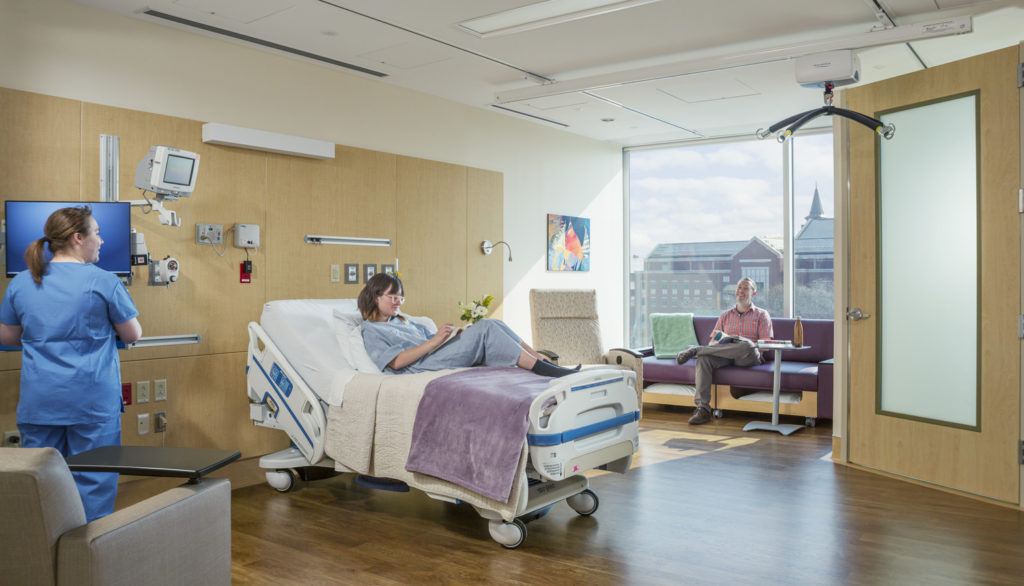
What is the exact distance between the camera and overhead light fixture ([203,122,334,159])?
4.18 metres

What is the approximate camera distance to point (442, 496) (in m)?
3.30

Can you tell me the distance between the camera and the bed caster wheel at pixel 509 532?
314cm

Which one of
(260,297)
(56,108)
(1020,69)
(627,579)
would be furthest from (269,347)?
(1020,69)

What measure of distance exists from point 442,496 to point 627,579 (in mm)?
886

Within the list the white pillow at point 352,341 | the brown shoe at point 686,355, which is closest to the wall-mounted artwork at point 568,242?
the brown shoe at point 686,355

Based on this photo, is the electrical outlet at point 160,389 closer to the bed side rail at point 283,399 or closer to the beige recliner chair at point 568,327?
the bed side rail at point 283,399

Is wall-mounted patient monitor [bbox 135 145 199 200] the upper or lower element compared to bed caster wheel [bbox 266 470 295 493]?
upper

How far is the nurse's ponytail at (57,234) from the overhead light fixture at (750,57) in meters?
3.15

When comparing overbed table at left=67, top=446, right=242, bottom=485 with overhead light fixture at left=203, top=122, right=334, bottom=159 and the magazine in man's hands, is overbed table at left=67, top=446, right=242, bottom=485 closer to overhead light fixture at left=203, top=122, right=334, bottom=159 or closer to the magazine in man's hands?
overhead light fixture at left=203, top=122, right=334, bottom=159

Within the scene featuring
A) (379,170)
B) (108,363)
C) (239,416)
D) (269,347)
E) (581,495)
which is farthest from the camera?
(379,170)

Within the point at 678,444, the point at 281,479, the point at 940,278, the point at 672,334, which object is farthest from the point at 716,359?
the point at 281,479

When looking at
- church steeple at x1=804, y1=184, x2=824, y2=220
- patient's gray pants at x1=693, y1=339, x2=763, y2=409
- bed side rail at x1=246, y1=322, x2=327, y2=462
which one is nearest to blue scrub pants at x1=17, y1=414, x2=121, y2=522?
bed side rail at x1=246, y1=322, x2=327, y2=462

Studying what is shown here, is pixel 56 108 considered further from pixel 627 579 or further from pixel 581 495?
pixel 627 579

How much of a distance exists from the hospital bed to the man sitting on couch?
265 centimetres
